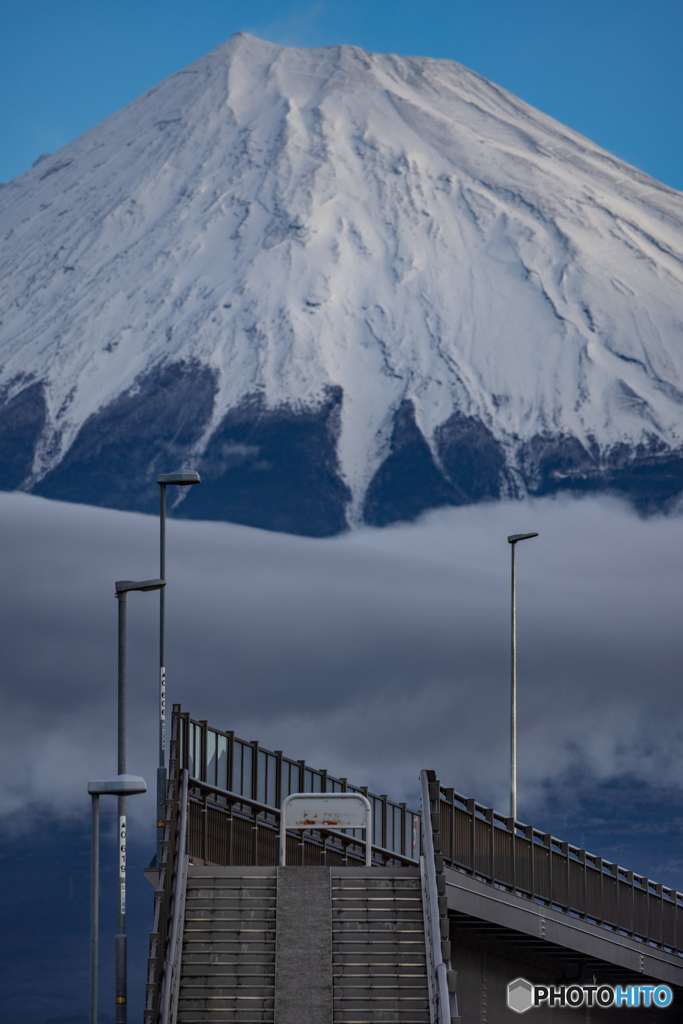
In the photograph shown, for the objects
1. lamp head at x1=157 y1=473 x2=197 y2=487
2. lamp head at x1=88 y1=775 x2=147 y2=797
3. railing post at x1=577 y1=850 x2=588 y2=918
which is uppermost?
lamp head at x1=157 y1=473 x2=197 y2=487

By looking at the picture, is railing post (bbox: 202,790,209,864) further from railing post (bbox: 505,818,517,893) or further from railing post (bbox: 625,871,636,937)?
railing post (bbox: 625,871,636,937)

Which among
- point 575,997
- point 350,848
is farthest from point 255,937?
point 575,997

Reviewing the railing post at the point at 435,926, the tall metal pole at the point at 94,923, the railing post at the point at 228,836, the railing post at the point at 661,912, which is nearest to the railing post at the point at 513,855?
the railing post at the point at 661,912

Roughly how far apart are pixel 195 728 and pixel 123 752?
2908 millimetres

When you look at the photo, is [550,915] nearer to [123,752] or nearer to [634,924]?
[634,924]

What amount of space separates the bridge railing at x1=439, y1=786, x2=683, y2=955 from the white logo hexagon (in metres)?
1.65

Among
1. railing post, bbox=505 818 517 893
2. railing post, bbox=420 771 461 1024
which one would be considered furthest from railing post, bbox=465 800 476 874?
railing post, bbox=420 771 461 1024

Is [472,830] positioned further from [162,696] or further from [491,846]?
[162,696]

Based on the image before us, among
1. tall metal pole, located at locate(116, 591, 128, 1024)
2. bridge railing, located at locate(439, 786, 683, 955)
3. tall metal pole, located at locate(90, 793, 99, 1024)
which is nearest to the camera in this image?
tall metal pole, located at locate(90, 793, 99, 1024)

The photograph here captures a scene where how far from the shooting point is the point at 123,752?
71.0ft

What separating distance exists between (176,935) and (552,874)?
12.6 metres

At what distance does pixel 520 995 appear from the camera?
28.7m

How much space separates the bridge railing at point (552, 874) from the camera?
2642 centimetres

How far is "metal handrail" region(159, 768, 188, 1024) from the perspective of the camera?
57.2 feet
